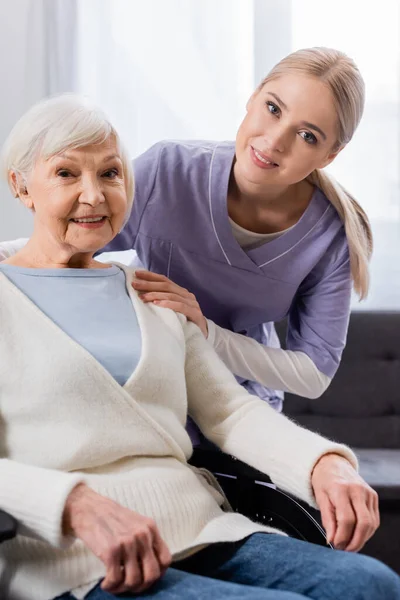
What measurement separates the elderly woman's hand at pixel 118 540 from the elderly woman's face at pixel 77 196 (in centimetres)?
49

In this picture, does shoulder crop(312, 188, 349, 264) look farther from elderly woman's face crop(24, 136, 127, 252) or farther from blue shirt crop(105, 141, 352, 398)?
elderly woman's face crop(24, 136, 127, 252)

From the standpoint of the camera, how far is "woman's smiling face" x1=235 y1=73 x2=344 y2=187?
1.70m

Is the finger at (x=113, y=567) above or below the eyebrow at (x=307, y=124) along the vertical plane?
below

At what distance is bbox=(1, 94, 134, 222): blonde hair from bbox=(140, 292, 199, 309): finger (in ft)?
0.92

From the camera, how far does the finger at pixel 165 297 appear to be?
58.9 inches

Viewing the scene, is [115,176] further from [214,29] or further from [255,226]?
[214,29]

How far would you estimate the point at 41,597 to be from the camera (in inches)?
44.8

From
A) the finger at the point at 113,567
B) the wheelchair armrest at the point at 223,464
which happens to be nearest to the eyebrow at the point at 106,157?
the wheelchair armrest at the point at 223,464

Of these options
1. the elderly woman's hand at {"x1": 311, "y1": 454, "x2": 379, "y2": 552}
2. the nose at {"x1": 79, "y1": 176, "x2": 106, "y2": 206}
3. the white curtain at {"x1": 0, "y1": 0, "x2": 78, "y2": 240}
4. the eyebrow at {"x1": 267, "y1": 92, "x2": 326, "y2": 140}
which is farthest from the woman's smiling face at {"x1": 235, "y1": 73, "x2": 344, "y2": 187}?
the white curtain at {"x1": 0, "y1": 0, "x2": 78, "y2": 240}

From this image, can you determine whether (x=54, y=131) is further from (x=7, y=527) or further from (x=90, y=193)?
(x=7, y=527)

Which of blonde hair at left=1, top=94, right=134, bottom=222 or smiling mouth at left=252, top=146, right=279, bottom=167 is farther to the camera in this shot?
smiling mouth at left=252, top=146, right=279, bottom=167

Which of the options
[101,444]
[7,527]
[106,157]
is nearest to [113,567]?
[7,527]

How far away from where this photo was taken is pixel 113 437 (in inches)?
50.4

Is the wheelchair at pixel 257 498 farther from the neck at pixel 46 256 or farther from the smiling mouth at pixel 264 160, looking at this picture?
the smiling mouth at pixel 264 160
